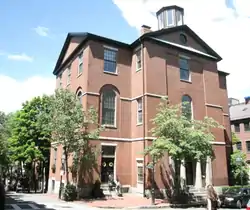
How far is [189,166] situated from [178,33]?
12.8 meters

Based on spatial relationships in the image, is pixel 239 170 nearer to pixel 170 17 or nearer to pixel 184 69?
pixel 184 69

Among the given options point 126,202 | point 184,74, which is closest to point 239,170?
point 184,74

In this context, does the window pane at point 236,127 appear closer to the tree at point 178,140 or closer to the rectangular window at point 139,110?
the rectangular window at point 139,110

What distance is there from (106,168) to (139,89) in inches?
286

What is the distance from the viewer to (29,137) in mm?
34719

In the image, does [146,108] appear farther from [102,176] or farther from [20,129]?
[20,129]

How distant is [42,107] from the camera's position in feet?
120

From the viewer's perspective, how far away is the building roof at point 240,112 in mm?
45728

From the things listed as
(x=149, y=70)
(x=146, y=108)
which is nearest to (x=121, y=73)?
(x=149, y=70)

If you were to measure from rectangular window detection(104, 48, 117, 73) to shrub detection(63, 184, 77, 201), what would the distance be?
34.0 feet

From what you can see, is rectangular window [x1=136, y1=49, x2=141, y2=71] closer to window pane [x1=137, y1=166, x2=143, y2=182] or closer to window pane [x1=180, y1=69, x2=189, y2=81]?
window pane [x1=180, y1=69, x2=189, y2=81]

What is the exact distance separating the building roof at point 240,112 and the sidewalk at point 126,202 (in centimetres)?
3050

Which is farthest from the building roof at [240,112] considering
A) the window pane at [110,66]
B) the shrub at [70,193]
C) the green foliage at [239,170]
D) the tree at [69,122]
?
the shrub at [70,193]

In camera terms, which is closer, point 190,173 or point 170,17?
point 190,173
